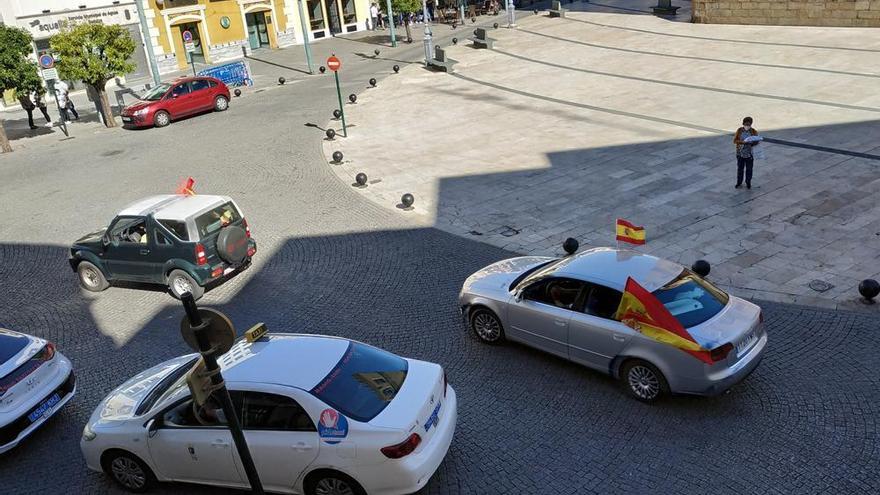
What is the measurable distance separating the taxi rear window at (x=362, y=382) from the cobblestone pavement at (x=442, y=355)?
1225 millimetres

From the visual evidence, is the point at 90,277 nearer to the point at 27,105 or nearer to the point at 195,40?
the point at 27,105

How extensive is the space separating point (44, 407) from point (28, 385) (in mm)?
344

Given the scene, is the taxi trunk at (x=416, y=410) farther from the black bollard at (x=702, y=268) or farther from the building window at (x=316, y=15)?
the building window at (x=316, y=15)

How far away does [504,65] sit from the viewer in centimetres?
3175

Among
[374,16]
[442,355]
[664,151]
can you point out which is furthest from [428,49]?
[442,355]

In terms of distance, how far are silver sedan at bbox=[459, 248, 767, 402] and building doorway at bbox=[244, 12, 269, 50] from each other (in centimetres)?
3923

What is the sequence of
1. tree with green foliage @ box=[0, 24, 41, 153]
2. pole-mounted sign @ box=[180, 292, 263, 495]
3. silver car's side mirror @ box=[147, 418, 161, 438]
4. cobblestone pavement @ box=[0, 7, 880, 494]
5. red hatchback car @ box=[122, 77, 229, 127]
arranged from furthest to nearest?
red hatchback car @ box=[122, 77, 229, 127], tree with green foliage @ box=[0, 24, 41, 153], cobblestone pavement @ box=[0, 7, 880, 494], silver car's side mirror @ box=[147, 418, 161, 438], pole-mounted sign @ box=[180, 292, 263, 495]

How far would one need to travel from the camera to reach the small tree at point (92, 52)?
25766 mm

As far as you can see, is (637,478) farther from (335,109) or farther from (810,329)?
(335,109)

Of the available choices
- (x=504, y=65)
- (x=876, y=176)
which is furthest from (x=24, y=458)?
(x=504, y=65)

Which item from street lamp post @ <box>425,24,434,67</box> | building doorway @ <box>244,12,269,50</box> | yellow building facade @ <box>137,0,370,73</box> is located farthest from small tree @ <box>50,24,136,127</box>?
building doorway @ <box>244,12,269,50</box>

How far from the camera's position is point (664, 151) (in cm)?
1883

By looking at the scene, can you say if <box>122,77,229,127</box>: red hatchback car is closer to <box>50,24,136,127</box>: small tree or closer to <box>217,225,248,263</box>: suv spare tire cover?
<box>50,24,136,127</box>: small tree

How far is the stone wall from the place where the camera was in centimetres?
3064
